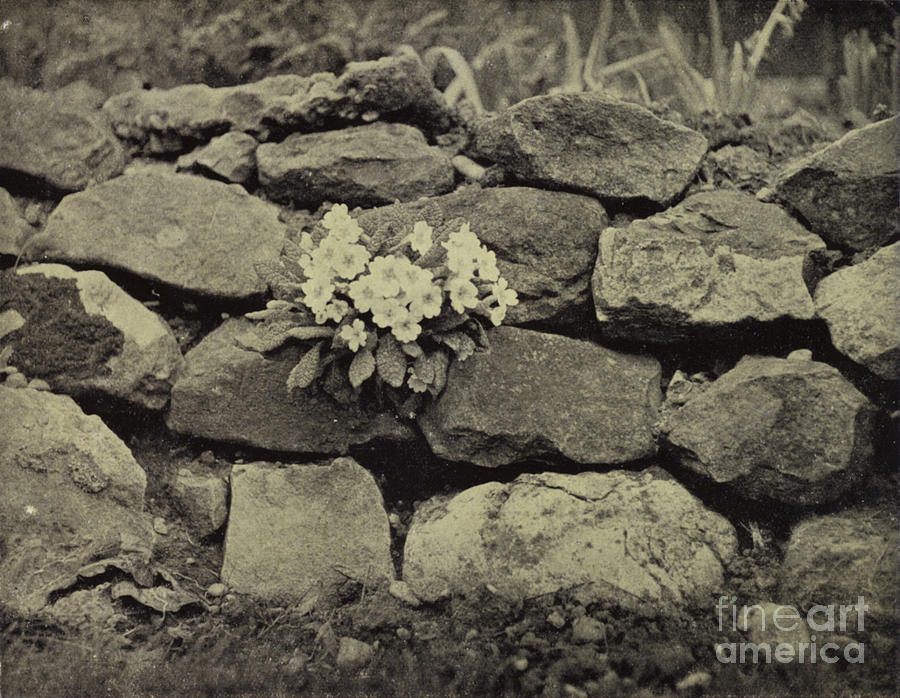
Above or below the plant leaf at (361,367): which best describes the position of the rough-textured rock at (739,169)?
above

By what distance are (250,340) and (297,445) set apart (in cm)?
48

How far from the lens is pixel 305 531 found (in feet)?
10.8

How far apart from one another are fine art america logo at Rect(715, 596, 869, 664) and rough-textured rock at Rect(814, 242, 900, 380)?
875 mm

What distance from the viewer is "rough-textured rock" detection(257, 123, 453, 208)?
3.65 metres

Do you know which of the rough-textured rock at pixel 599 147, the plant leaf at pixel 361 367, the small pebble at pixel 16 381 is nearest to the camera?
the plant leaf at pixel 361 367

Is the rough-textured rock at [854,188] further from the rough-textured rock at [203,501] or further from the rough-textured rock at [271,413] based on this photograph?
the rough-textured rock at [203,501]

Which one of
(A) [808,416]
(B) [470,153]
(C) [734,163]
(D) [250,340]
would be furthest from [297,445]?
(C) [734,163]

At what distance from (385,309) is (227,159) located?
1244 millimetres

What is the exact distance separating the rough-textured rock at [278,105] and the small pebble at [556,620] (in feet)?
7.25

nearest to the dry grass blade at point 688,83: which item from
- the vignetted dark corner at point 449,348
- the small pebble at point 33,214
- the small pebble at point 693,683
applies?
the vignetted dark corner at point 449,348

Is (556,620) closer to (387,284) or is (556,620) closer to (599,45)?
(387,284)

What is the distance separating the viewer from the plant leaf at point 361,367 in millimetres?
3166

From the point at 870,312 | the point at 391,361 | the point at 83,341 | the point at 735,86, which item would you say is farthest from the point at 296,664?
the point at 735,86

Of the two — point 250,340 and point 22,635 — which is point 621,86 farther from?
point 22,635
